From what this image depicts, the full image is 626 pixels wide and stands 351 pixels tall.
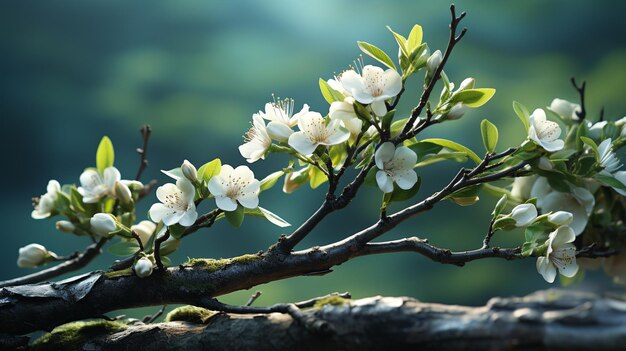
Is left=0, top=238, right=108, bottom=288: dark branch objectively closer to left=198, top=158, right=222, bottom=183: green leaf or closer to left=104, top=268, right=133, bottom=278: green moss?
left=104, top=268, right=133, bottom=278: green moss

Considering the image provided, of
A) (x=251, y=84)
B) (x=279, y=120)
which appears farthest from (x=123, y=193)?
(x=251, y=84)

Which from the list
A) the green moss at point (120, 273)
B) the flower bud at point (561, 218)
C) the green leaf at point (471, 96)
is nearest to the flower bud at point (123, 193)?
the green moss at point (120, 273)

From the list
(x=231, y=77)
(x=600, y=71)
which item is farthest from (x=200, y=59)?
(x=600, y=71)

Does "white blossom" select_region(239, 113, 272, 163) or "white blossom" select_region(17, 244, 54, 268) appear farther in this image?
"white blossom" select_region(17, 244, 54, 268)

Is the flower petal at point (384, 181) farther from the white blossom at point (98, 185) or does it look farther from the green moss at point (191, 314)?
the white blossom at point (98, 185)

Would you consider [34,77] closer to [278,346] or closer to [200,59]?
[200,59]

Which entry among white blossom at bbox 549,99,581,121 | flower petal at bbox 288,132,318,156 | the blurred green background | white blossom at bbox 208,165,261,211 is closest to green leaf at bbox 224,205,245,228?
white blossom at bbox 208,165,261,211
